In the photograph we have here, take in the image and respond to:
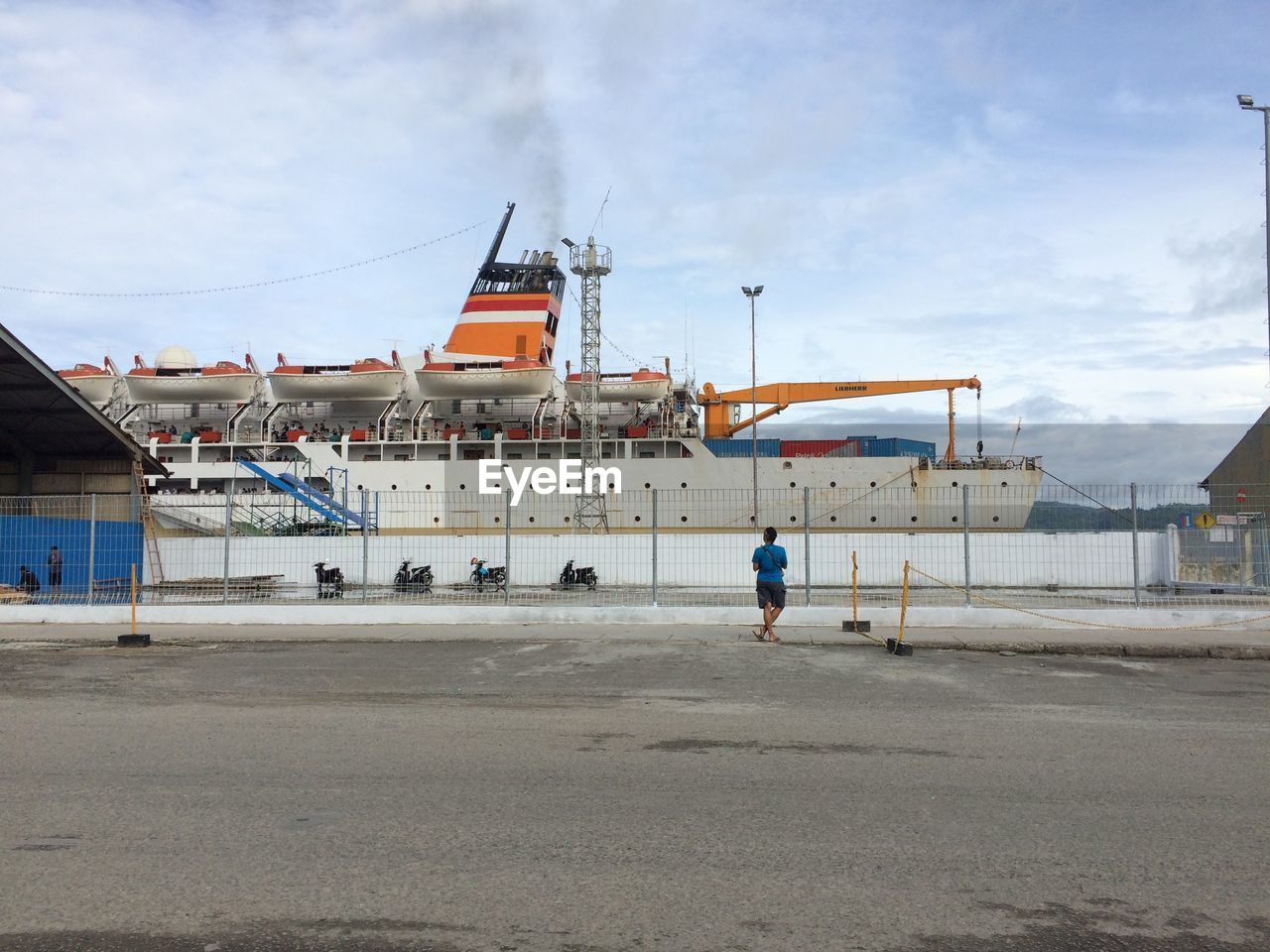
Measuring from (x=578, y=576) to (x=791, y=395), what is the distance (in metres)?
21.8

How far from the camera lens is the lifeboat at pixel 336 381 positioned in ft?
122

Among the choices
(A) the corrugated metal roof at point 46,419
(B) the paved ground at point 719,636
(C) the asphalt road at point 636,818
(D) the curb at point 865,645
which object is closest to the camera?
(C) the asphalt road at point 636,818

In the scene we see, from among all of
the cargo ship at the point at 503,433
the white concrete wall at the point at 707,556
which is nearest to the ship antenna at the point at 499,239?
the cargo ship at the point at 503,433

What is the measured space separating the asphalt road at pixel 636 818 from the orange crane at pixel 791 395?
30855mm

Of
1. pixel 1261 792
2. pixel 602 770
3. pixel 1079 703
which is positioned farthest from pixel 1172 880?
pixel 1079 703

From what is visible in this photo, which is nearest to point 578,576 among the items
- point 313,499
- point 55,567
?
point 55,567

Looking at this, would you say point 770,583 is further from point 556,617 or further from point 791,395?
point 791,395

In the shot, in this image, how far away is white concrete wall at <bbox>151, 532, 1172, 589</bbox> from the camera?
19125 millimetres

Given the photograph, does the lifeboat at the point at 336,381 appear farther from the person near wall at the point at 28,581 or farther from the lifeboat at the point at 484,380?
the person near wall at the point at 28,581

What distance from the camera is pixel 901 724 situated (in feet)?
22.6

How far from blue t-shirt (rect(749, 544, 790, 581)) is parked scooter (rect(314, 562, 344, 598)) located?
7.42 m

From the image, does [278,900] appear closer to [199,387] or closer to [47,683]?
[47,683]

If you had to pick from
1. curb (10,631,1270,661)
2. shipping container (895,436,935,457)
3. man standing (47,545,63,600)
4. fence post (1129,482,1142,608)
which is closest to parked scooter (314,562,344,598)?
curb (10,631,1270,661)

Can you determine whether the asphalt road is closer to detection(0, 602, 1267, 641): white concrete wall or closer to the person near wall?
detection(0, 602, 1267, 641): white concrete wall
